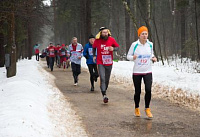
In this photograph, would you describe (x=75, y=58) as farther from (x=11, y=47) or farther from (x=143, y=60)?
(x=143, y=60)

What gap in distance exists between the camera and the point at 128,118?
6.73 meters

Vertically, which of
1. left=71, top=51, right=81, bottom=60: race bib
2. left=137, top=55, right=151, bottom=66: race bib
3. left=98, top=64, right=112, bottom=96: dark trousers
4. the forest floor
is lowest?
the forest floor

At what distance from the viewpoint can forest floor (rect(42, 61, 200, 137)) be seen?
18.3 ft

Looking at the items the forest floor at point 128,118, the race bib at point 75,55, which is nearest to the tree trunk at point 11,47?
the race bib at point 75,55

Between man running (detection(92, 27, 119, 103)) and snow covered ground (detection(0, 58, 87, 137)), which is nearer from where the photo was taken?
snow covered ground (detection(0, 58, 87, 137))

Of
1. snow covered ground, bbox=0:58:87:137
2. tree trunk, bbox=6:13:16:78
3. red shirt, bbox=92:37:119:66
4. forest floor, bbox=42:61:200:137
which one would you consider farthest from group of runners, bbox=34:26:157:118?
tree trunk, bbox=6:13:16:78

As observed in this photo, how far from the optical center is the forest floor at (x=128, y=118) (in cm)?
557

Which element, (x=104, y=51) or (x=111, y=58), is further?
(x=111, y=58)

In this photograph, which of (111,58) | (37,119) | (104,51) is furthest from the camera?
(111,58)

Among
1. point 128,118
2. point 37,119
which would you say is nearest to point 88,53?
point 128,118

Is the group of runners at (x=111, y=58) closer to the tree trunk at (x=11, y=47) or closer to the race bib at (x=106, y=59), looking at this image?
the race bib at (x=106, y=59)

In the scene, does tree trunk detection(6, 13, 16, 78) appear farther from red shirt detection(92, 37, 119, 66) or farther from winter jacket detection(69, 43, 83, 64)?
red shirt detection(92, 37, 119, 66)

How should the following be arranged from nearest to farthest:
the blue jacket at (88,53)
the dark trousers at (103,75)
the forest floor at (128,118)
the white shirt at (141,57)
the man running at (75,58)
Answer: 1. the forest floor at (128,118)
2. the white shirt at (141,57)
3. the dark trousers at (103,75)
4. the blue jacket at (88,53)
5. the man running at (75,58)

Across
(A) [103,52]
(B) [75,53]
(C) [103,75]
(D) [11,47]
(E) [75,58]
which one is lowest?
(C) [103,75]
